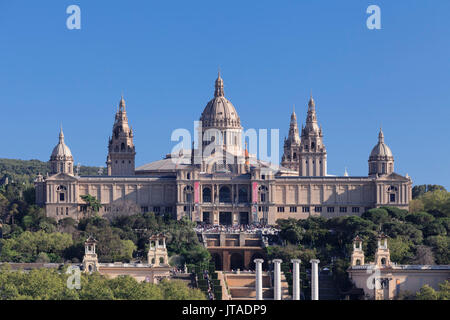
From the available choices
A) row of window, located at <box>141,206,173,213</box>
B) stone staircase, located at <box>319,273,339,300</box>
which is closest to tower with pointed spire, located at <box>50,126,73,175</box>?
row of window, located at <box>141,206,173,213</box>

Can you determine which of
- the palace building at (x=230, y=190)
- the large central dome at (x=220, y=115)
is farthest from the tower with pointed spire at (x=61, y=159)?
the large central dome at (x=220, y=115)

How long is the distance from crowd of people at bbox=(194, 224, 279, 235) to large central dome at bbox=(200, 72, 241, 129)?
21926 mm

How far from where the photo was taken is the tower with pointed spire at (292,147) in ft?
601

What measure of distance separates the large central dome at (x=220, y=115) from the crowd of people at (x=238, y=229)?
71.9 ft

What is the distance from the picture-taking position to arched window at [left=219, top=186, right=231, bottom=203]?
156000 millimetres

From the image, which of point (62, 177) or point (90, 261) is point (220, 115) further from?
point (90, 261)

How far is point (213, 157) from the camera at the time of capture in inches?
6275

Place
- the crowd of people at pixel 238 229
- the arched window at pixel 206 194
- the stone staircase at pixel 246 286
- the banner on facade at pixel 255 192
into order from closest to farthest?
the stone staircase at pixel 246 286, the crowd of people at pixel 238 229, the banner on facade at pixel 255 192, the arched window at pixel 206 194

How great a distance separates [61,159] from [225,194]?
22.1 metres

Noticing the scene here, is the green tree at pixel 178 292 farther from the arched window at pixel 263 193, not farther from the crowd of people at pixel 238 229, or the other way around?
the arched window at pixel 263 193

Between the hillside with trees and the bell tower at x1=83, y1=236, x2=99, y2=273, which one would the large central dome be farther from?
the bell tower at x1=83, y1=236, x2=99, y2=273

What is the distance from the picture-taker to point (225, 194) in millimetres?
156375
